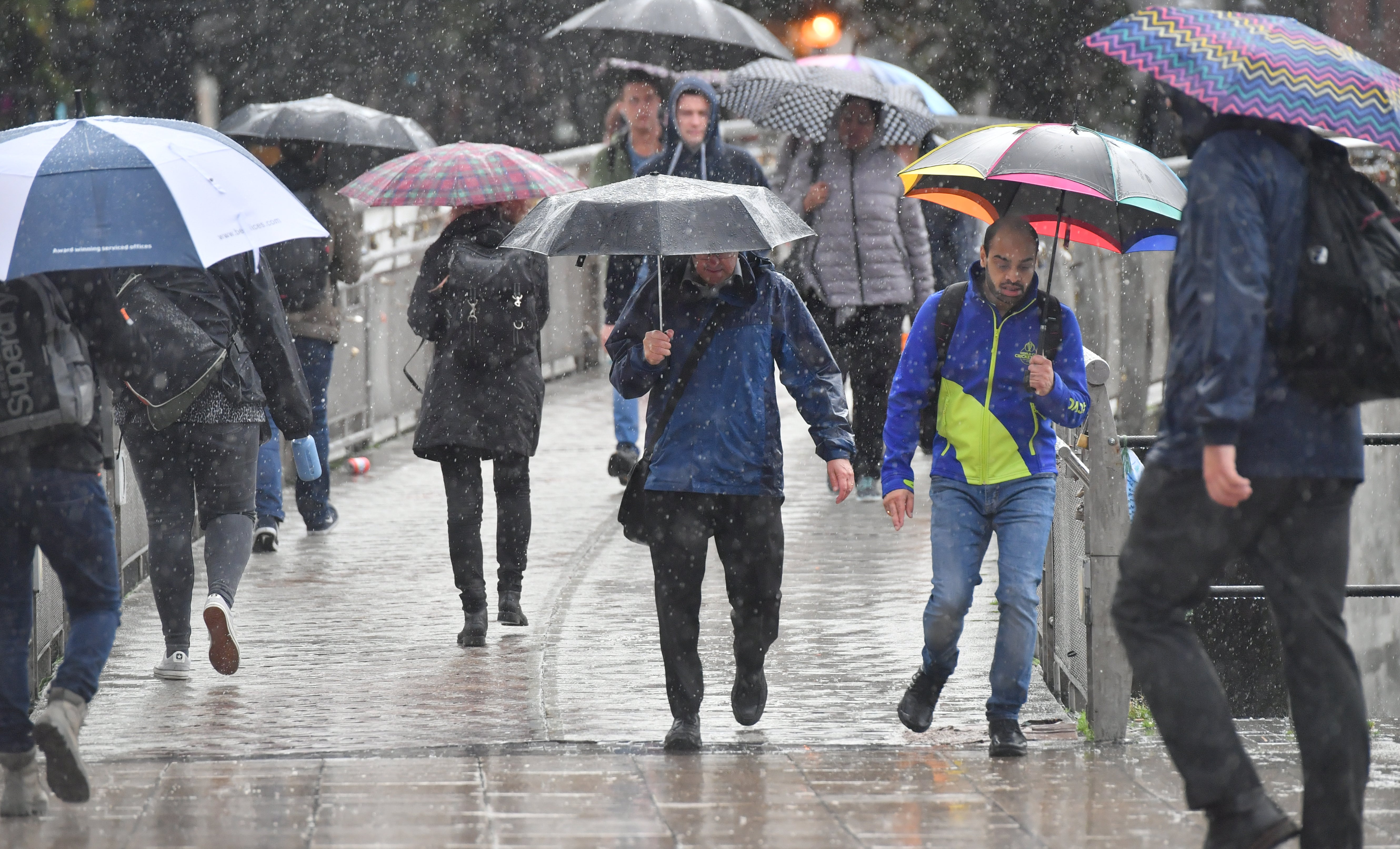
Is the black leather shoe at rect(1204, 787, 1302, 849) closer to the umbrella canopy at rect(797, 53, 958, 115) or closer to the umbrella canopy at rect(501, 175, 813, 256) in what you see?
the umbrella canopy at rect(501, 175, 813, 256)

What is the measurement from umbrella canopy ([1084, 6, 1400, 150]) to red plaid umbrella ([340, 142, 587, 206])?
10.3 ft

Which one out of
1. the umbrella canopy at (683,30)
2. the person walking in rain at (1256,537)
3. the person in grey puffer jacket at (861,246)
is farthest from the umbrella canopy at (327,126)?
the person walking in rain at (1256,537)

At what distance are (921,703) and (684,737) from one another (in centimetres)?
72

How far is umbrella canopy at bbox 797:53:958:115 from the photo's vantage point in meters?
10.2

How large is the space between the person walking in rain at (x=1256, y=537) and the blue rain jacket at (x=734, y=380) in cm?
174

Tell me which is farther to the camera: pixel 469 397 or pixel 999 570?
pixel 469 397

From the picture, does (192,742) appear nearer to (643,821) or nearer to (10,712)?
(10,712)

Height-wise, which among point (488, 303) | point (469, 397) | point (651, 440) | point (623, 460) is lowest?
point (623, 460)

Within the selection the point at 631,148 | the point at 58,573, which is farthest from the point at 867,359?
the point at 58,573

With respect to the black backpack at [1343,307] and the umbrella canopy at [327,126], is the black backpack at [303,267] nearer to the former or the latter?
the umbrella canopy at [327,126]

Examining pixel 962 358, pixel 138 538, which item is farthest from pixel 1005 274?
pixel 138 538

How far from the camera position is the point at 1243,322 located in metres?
4.18

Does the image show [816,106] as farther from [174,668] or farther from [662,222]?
[174,668]

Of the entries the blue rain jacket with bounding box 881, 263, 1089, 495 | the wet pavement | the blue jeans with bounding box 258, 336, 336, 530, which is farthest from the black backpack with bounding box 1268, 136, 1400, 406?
the blue jeans with bounding box 258, 336, 336, 530
